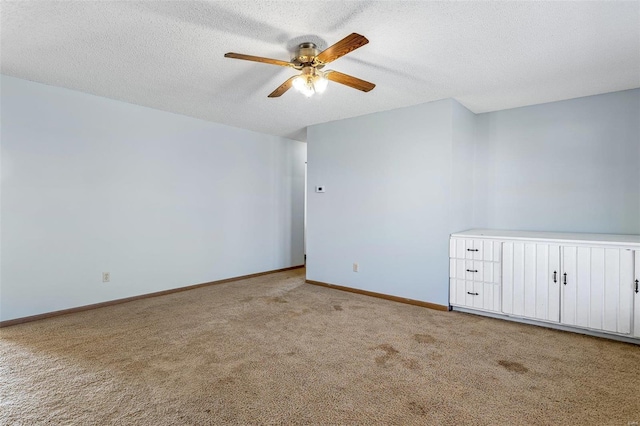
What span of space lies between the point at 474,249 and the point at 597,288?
1075 millimetres

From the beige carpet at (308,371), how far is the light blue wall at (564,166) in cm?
146

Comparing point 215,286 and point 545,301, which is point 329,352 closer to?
point 545,301

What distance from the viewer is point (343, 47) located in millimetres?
2059

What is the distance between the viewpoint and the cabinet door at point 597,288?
2.79 meters

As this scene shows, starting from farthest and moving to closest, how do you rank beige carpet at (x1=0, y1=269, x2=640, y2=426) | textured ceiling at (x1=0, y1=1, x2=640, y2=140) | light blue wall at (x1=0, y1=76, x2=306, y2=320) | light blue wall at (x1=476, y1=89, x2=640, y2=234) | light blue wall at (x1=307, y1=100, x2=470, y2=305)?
light blue wall at (x1=307, y1=100, x2=470, y2=305)
light blue wall at (x1=476, y1=89, x2=640, y2=234)
light blue wall at (x1=0, y1=76, x2=306, y2=320)
textured ceiling at (x1=0, y1=1, x2=640, y2=140)
beige carpet at (x1=0, y1=269, x2=640, y2=426)

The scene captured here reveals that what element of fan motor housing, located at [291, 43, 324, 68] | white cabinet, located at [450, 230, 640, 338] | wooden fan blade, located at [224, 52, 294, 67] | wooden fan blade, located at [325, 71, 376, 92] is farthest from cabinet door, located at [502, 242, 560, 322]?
wooden fan blade, located at [224, 52, 294, 67]

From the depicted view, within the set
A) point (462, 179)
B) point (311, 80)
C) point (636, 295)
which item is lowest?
point (636, 295)

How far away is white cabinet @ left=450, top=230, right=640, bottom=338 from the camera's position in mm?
2807

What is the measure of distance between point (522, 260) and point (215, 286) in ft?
13.1

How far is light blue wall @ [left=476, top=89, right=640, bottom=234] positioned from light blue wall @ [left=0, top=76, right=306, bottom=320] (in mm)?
3567

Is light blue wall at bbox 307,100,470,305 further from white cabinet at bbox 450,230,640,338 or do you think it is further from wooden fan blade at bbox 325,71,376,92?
wooden fan blade at bbox 325,71,376,92

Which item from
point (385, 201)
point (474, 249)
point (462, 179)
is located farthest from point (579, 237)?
point (385, 201)

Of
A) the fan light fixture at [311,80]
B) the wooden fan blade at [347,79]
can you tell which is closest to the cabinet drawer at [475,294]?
the wooden fan blade at [347,79]

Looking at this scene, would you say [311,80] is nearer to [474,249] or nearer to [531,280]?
[474,249]
